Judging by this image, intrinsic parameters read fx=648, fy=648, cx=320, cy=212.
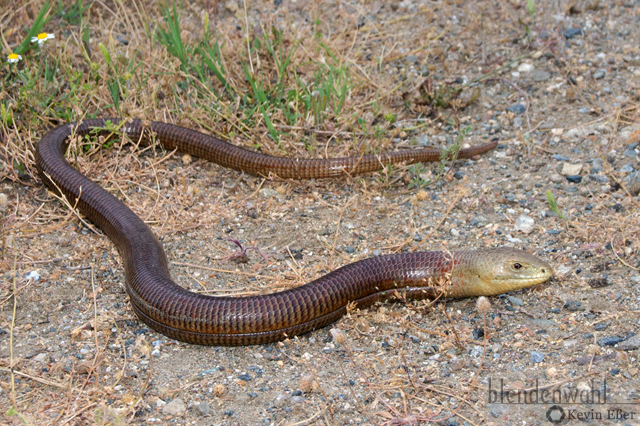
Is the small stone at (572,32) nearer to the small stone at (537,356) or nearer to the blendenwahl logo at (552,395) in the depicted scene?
the small stone at (537,356)

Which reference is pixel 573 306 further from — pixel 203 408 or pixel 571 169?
pixel 203 408

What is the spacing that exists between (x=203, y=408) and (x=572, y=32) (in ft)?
17.8

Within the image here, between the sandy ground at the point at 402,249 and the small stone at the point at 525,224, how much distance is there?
19mm

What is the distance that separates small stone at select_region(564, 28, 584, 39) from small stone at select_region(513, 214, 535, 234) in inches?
108

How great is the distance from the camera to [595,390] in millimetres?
3254

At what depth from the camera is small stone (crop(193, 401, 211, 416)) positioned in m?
3.35

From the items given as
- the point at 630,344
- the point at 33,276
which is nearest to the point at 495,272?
the point at 630,344

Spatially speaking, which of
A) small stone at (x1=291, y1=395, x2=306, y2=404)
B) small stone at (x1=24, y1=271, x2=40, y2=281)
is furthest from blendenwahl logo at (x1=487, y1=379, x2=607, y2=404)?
small stone at (x1=24, y1=271, x2=40, y2=281)

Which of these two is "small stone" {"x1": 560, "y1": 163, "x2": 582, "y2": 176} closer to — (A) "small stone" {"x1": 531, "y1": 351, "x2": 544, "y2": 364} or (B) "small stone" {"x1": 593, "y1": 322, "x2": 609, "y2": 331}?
(B) "small stone" {"x1": 593, "y1": 322, "x2": 609, "y2": 331}

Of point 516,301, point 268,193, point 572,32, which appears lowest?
point 516,301

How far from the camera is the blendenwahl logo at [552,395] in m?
3.22

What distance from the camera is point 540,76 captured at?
6.32 m

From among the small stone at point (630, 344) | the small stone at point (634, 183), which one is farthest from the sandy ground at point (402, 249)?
the small stone at point (634, 183)

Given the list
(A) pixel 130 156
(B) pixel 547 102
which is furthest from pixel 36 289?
(B) pixel 547 102
